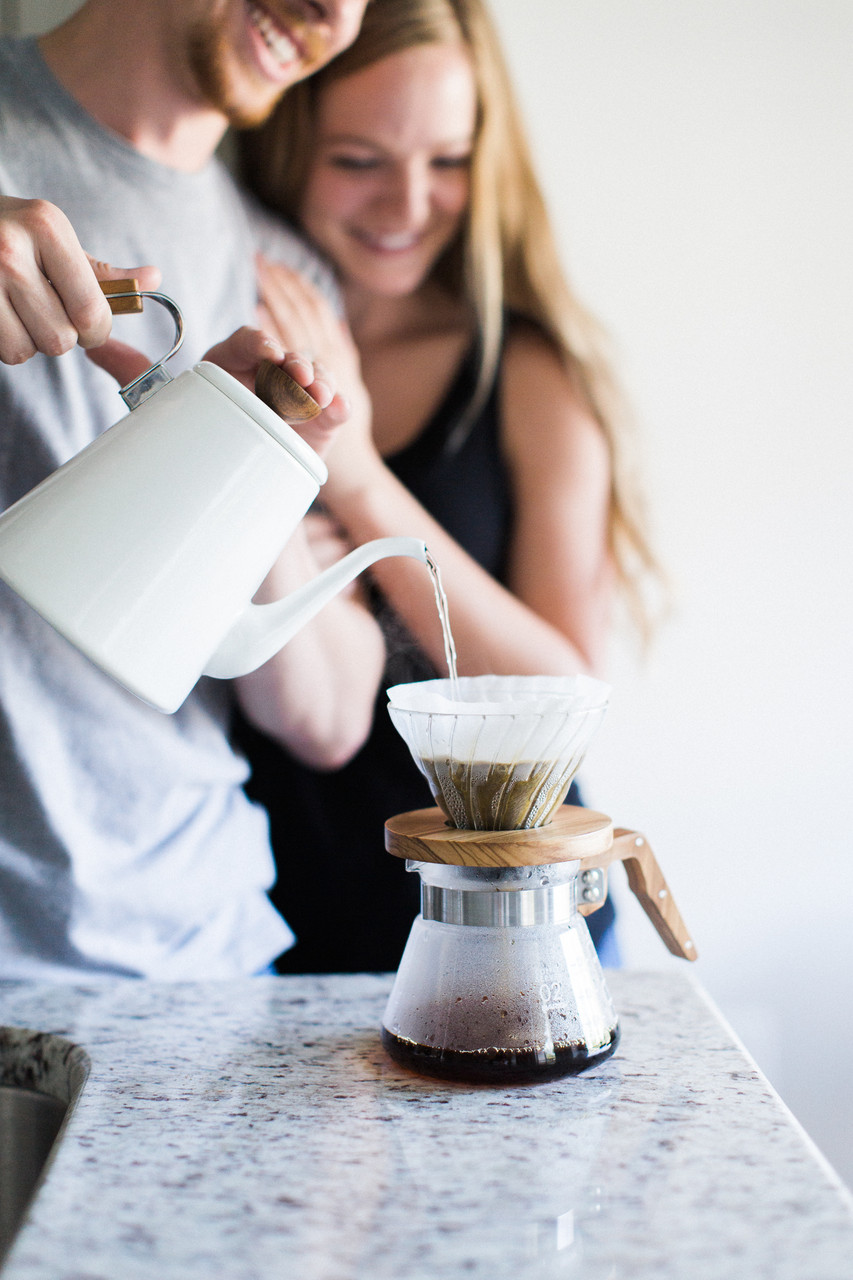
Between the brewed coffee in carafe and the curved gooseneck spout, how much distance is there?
100 millimetres

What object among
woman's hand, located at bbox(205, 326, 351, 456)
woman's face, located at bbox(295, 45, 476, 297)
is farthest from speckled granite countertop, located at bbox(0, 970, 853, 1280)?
woman's face, located at bbox(295, 45, 476, 297)

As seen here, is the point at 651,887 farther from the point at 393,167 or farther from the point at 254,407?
the point at 393,167

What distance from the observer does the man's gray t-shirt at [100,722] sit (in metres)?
0.99

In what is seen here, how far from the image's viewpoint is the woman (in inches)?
43.6

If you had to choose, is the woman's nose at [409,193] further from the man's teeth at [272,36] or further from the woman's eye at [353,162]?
the man's teeth at [272,36]

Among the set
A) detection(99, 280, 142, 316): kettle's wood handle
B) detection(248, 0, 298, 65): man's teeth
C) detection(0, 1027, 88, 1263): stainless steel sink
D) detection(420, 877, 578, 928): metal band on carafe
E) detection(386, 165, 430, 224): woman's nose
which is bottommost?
detection(0, 1027, 88, 1263): stainless steel sink

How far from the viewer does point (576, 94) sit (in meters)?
1.14

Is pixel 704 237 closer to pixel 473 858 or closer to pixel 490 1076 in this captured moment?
pixel 473 858

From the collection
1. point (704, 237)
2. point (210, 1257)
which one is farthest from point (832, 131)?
point (210, 1257)

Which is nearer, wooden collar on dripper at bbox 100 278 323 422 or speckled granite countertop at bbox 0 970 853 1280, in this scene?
speckled granite countertop at bbox 0 970 853 1280

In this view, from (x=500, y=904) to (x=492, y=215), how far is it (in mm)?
805

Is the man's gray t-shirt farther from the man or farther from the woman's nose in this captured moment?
the woman's nose

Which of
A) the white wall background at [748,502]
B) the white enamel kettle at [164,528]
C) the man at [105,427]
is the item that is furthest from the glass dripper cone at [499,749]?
the white wall background at [748,502]

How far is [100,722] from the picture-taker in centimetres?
103
